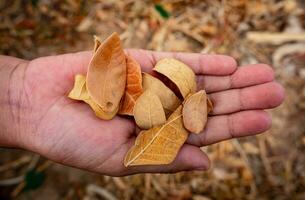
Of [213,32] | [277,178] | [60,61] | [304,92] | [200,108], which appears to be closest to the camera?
[200,108]

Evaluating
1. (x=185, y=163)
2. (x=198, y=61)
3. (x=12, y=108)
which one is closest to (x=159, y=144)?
(x=185, y=163)

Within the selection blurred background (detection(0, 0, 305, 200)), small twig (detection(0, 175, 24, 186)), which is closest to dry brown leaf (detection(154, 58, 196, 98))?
blurred background (detection(0, 0, 305, 200))

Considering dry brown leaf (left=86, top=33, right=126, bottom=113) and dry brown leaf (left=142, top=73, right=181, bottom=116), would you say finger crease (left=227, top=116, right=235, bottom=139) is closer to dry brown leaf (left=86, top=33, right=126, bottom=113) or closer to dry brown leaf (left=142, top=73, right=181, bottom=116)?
dry brown leaf (left=142, top=73, right=181, bottom=116)

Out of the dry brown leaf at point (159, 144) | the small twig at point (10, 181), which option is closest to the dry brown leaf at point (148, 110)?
the dry brown leaf at point (159, 144)

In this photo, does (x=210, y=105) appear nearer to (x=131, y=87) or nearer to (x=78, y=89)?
(x=131, y=87)

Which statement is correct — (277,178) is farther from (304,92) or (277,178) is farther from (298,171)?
(304,92)

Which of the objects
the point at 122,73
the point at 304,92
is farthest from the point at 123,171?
the point at 304,92
